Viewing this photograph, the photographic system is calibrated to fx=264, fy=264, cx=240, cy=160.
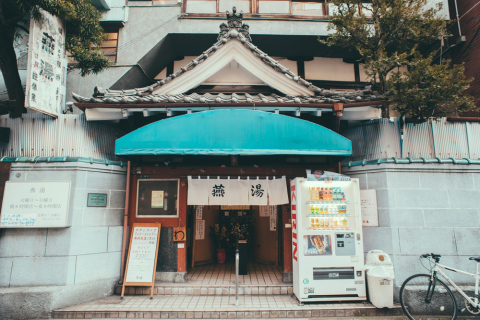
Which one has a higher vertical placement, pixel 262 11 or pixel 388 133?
pixel 262 11

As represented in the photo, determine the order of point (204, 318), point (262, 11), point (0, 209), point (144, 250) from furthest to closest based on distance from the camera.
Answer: point (262, 11)
point (144, 250)
point (0, 209)
point (204, 318)

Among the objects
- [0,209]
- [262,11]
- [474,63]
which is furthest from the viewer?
[262,11]

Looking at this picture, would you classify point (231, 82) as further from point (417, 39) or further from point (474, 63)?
point (474, 63)

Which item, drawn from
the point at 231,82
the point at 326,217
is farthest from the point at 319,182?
the point at 231,82

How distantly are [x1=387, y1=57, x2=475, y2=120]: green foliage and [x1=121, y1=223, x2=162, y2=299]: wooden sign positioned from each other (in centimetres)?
717

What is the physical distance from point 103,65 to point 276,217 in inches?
294

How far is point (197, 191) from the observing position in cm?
717

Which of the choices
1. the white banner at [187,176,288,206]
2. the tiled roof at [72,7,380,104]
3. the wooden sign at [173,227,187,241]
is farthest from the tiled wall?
the white banner at [187,176,288,206]

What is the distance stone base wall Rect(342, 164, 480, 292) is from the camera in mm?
6410

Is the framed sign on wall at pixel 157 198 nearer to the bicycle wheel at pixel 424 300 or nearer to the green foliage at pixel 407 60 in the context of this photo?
the bicycle wheel at pixel 424 300

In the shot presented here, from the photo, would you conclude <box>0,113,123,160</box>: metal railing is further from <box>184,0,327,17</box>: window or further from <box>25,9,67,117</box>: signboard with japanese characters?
<box>184,0,327,17</box>: window

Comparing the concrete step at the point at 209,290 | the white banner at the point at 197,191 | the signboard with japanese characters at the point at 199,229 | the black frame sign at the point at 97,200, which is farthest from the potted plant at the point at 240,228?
the black frame sign at the point at 97,200

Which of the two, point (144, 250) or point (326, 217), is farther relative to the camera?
point (144, 250)

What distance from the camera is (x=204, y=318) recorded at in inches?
231
